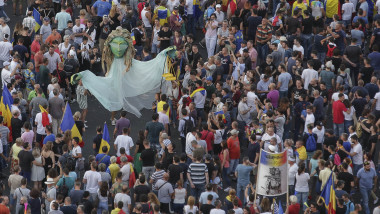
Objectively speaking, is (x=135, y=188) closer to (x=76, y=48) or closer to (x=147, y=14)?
(x=76, y=48)

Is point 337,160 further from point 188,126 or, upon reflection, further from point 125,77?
point 125,77

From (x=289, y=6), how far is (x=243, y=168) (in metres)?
9.75

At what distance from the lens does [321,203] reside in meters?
20.2

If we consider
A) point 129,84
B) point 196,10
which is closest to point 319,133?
point 129,84

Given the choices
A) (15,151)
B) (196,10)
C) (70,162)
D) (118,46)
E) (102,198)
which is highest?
(196,10)

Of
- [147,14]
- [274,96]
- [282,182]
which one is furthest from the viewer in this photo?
[147,14]

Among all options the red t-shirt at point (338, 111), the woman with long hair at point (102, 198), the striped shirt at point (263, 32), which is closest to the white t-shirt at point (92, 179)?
the woman with long hair at point (102, 198)

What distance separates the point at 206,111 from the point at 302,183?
4352 millimetres

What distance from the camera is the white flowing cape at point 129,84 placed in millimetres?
25016

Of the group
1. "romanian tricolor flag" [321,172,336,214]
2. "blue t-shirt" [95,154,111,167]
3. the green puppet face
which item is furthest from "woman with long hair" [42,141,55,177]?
"romanian tricolor flag" [321,172,336,214]

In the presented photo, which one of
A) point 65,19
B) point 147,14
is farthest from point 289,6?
point 65,19

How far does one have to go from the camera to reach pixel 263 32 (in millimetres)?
27297

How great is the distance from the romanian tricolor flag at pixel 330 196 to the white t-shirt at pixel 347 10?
33.1 feet

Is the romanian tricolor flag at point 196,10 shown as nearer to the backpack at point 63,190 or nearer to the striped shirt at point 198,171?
the striped shirt at point 198,171
